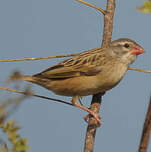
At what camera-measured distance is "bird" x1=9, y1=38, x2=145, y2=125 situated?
4.69 meters

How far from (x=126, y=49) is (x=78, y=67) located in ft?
2.68

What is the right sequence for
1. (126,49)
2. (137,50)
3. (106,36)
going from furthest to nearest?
1. (126,49)
2. (137,50)
3. (106,36)

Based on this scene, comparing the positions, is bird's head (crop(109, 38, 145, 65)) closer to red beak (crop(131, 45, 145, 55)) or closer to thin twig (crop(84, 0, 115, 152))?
red beak (crop(131, 45, 145, 55))

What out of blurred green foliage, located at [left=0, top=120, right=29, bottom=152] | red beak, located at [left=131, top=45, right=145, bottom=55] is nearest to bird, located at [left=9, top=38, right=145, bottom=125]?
red beak, located at [left=131, top=45, right=145, bottom=55]

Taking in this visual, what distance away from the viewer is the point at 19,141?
1763 mm

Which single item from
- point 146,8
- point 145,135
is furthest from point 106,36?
point 145,135

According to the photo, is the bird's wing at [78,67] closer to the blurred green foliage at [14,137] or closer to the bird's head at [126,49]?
the bird's head at [126,49]

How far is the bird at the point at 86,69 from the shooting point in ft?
15.4

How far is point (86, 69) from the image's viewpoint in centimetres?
482

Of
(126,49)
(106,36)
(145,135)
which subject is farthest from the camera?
(126,49)

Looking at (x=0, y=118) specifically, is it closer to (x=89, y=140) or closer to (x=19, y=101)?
(x=19, y=101)

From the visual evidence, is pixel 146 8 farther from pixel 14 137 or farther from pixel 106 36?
pixel 106 36

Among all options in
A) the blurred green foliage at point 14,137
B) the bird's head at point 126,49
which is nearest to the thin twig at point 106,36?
the bird's head at point 126,49

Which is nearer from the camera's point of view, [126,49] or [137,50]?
[137,50]
